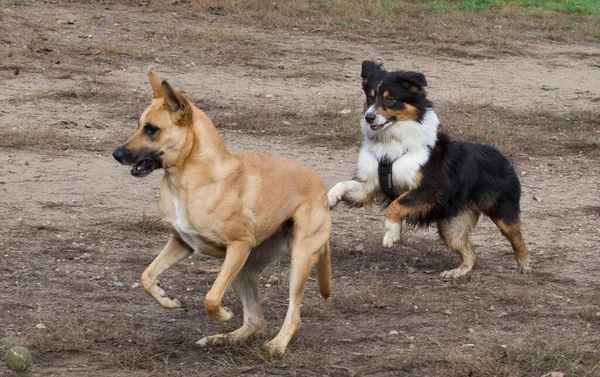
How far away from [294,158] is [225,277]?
4.95m

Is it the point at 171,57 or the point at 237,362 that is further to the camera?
the point at 171,57

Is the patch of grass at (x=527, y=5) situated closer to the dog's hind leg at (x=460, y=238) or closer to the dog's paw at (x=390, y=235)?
the dog's hind leg at (x=460, y=238)

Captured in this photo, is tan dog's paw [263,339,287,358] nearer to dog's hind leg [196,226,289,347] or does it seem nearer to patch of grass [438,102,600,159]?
dog's hind leg [196,226,289,347]

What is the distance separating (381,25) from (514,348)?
1156 cm

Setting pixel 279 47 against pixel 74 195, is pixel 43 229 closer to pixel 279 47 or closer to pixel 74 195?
pixel 74 195

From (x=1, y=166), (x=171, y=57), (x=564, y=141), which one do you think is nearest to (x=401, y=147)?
(x=1, y=166)

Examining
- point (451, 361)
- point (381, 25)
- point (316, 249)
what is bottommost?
point (381, 25)

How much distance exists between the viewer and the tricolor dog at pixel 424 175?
7953 millimetres

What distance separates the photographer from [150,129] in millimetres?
5672

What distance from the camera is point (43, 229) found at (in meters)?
8.12

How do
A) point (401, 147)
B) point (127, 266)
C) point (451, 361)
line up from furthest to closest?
point (401, 147), point (127, 266), point (451, 361)

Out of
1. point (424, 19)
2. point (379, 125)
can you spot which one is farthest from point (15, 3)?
point (379, 125)

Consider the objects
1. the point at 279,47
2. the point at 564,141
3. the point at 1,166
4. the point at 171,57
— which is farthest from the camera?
the point at 279,47

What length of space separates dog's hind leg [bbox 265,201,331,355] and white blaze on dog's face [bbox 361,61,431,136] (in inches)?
77.3
